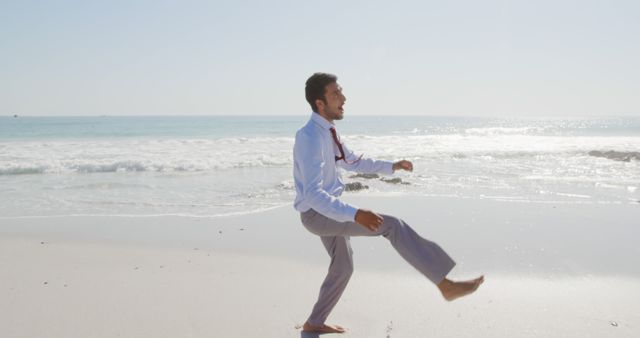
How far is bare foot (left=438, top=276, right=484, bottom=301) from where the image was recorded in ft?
9.85

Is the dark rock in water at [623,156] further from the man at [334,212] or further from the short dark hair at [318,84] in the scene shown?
the short dark hair at [318,84]

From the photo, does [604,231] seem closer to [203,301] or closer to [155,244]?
[203,301]

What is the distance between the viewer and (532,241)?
A: 6.71m

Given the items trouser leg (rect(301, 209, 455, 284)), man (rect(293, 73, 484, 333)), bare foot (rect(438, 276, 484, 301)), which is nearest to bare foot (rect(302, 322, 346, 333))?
man (rect(293, 73, 484, 333))

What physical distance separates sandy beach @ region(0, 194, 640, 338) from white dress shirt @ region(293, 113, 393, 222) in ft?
4.17

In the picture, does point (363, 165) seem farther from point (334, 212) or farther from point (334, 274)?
point (334, 212)

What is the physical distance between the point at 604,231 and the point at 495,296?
3542mm

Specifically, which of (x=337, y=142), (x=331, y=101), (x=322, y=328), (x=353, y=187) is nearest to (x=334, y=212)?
(x=337, y=142)

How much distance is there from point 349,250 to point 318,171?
0.89 meters

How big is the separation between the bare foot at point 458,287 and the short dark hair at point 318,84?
4.40 ft

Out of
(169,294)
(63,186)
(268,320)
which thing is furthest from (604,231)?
(63,186)

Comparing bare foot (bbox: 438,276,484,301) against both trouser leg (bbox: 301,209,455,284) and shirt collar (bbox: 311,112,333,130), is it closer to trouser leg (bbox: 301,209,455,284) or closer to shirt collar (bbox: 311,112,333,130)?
trouser leg (bbox: 301,209,455,284)

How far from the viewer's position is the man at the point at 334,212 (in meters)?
3.01

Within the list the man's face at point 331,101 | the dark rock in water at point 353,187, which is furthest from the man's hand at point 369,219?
the dark rock in water at point 353,187
